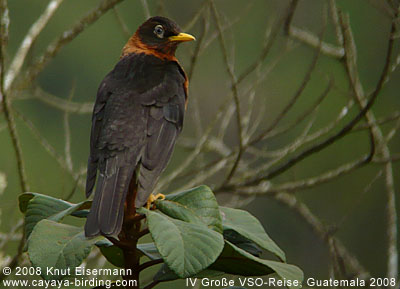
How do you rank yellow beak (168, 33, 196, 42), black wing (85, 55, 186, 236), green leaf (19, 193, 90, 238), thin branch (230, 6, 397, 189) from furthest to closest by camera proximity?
yellow beak (168, 33, 196, 42) < thin branch (230, 6, 397, 189) < black wing (85, 55, 186, 236) < green leaf (19, 193, 90, 238)

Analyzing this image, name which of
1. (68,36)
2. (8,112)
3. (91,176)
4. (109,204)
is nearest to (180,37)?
(68,36)

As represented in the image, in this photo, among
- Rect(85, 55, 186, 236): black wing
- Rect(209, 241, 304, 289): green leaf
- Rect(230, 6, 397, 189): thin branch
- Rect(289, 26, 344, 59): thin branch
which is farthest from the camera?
Rect(289, 26, 344, 59): thin branch

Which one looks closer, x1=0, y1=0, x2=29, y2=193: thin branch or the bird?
the bird

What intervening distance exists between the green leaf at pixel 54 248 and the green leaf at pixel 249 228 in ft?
1.63

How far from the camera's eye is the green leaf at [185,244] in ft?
6.95

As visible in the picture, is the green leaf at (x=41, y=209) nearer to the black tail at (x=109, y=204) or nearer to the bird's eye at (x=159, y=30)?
the black tail at (x=109, y=204)

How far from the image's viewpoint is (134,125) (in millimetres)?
3438

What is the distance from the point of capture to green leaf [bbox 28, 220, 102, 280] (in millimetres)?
2213

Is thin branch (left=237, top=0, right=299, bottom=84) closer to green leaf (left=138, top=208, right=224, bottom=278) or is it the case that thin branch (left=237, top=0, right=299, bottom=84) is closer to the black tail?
the black tail

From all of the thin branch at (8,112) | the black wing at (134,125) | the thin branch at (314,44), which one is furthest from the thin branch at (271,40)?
the thin branch at (8,112)

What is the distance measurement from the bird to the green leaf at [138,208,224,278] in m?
0.46

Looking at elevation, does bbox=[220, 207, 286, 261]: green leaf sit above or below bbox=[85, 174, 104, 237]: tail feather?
below

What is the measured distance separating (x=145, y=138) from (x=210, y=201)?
1.13m

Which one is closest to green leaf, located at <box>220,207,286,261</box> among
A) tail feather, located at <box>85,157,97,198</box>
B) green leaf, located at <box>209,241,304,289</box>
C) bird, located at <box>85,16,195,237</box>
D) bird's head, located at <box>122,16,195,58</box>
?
green leaf, located at <box>209,241,304,289</box>
